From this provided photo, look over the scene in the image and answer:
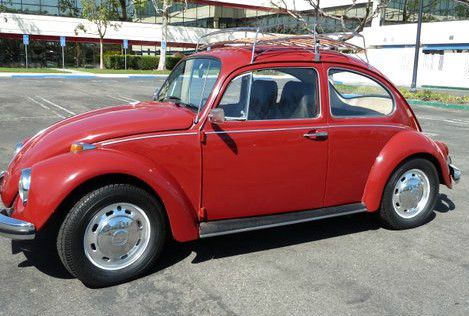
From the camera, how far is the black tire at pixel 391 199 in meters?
4.73

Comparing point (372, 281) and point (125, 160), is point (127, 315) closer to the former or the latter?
point (125, 160)

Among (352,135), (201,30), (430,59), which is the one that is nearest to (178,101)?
(352,135)

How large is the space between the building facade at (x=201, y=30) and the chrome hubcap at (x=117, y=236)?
1107 inches

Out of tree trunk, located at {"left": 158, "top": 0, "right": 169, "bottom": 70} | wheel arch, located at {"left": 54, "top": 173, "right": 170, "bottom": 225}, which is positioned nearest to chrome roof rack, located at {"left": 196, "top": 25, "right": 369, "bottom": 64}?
wheel arch, located at {"left": 54, "top": 173, "right": 170, "bottom": 225}

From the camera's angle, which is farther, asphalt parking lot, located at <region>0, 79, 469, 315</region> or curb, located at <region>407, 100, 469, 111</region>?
curb, located at <region>407, 100, 469, 111</region>

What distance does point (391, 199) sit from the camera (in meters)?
4.76

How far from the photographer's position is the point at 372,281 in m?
3.76

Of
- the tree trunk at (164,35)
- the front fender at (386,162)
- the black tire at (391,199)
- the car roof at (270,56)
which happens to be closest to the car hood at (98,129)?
the car roof at (270,56)

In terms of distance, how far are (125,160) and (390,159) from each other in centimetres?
257

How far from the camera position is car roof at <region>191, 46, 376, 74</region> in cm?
416

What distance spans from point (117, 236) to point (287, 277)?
54.1 inches

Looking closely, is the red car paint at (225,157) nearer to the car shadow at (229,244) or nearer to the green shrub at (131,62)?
the car shadow at (229,244)

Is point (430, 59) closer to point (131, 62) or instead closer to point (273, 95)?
point (131, 62)

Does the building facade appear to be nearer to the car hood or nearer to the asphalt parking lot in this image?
the asphalt parking lot
